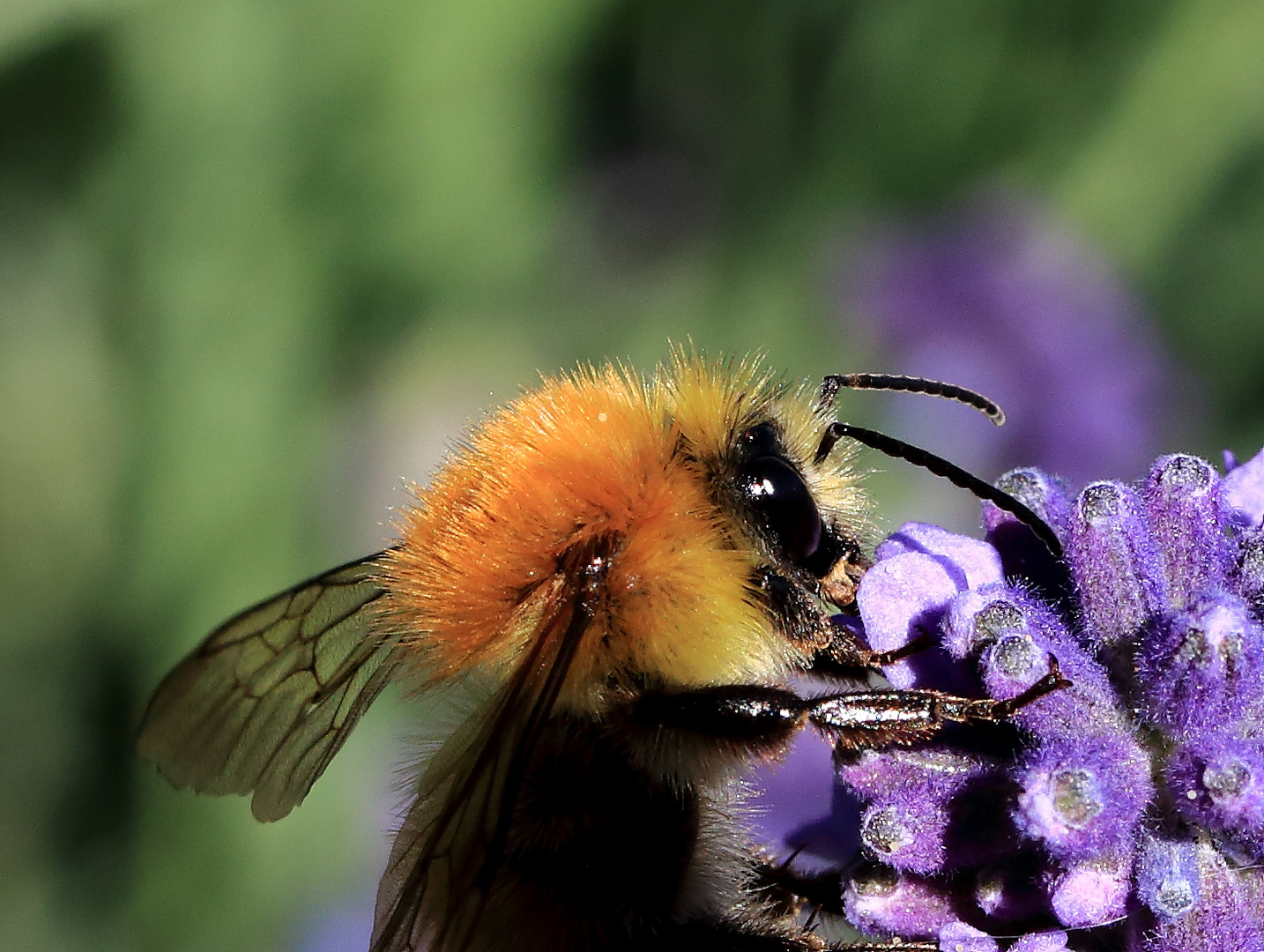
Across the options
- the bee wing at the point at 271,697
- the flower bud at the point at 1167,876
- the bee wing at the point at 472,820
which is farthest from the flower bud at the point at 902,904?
the bee wing at the point at 271,697

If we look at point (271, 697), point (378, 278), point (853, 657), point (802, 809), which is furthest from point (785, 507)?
point (378, 278)

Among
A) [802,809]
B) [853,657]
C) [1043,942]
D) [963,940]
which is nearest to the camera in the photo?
[1043,942]

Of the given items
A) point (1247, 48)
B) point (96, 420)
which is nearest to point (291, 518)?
point (96, 420)

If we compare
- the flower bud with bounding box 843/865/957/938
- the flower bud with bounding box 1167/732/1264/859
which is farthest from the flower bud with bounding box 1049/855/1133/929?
the flower bud with bounding box 843/865/957/938

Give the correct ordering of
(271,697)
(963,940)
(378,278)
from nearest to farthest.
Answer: (963,940), (271,697), (378,278)

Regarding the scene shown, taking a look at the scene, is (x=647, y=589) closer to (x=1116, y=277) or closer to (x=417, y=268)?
(x=417, y=268)

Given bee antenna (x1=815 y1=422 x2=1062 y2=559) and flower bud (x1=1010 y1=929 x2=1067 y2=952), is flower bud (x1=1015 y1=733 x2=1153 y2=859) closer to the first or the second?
flower bud (x1=1010 y1=929 x2=1067 y2=952)

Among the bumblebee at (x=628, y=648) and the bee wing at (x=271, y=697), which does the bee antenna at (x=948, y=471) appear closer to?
the bumblebee at (x=628, y=648)

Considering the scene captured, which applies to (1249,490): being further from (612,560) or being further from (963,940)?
(612,560)
